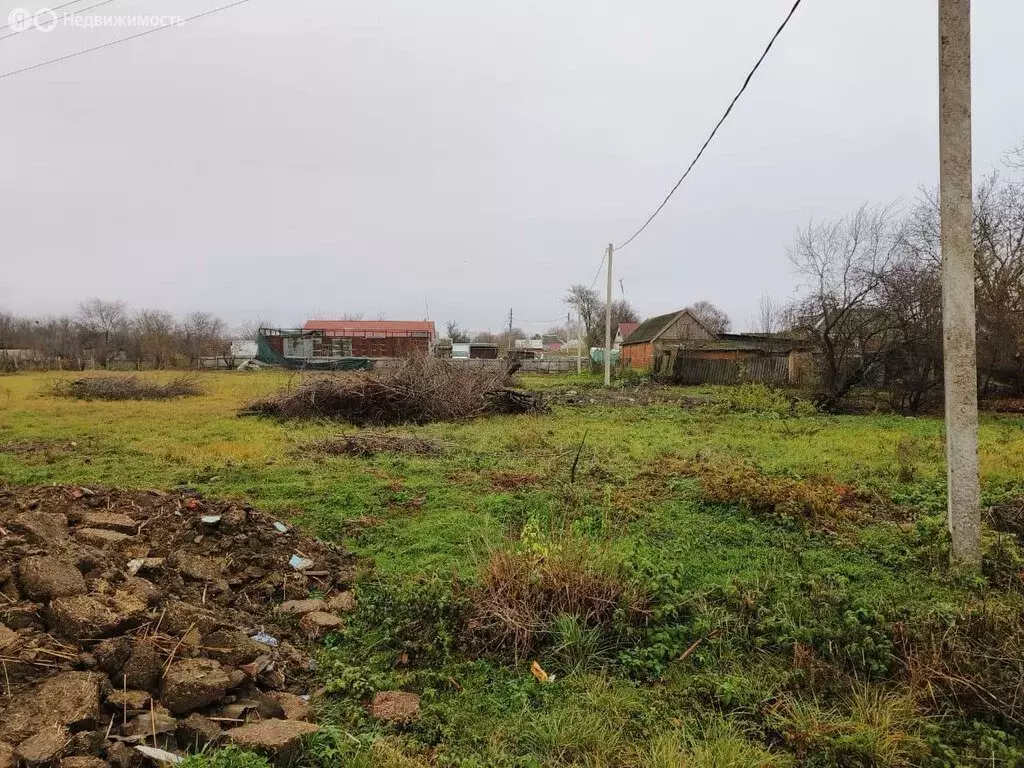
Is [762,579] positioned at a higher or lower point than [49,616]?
lower

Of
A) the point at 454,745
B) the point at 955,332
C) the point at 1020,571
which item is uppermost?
the point at 955,332

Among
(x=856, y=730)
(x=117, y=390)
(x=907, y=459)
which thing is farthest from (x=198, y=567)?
(x=117, y=390)

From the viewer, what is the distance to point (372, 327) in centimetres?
5216

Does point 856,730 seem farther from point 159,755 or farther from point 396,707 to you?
point 159,755

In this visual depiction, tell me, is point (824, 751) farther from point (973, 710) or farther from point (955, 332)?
point (955, 332)

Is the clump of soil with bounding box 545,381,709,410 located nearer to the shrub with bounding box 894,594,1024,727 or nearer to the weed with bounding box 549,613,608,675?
the shrub with bounding box 894,594,1024,727

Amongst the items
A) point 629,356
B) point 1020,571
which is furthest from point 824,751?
point 629,356

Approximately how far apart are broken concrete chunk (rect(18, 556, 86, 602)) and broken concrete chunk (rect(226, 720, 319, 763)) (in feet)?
5.19

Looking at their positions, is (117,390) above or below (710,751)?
above

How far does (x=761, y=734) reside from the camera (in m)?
2.74

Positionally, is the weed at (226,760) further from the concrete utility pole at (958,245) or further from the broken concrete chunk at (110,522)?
the concrete utility pole at (958,245)

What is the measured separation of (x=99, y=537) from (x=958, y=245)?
711 cm

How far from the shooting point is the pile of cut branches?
1479 centimetres

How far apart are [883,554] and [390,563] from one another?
4401 millimetres
